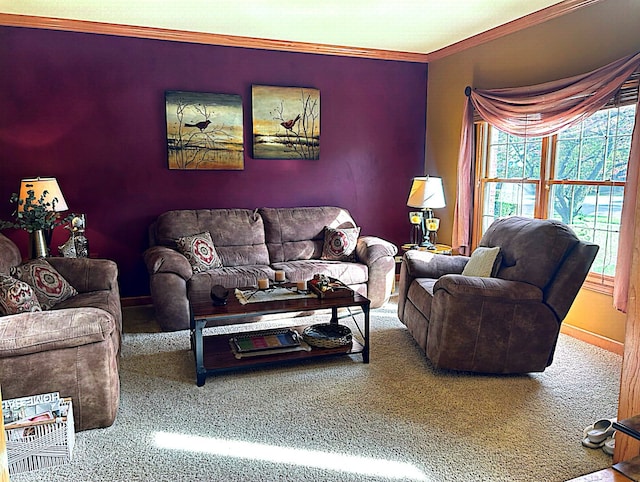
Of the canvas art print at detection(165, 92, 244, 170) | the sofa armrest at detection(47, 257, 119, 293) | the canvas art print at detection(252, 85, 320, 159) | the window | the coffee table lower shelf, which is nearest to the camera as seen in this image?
the coffee table lower shelf

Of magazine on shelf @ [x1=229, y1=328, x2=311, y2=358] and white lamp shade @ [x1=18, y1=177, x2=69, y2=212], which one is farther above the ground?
white lamp shade @ [x1=18, y1=177, x2=69, y2=212]

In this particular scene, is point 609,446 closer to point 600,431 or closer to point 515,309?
point 600,431

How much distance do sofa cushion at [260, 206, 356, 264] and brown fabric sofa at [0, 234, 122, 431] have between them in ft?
7.88

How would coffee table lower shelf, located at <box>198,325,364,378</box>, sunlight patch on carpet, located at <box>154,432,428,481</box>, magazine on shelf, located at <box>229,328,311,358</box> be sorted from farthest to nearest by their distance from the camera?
magazine on shelf, located at <box>229,328,311,358</box>
coffee table lower shelf, located at <box>198,325,364,378</box>
sunlight patch on carpet, located at <box>154,432,428,481</box>

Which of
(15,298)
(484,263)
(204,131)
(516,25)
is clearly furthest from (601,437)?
(204,131)

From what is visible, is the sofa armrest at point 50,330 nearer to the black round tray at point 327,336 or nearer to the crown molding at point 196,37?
the black round tray at point 327,336

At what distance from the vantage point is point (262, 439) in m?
2.49

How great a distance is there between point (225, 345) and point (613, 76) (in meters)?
3.25

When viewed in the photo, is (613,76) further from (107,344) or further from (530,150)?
(107,344)

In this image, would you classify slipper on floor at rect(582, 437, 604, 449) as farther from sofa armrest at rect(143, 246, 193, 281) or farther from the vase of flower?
the vase of flower

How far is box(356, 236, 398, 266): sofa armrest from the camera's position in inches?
183

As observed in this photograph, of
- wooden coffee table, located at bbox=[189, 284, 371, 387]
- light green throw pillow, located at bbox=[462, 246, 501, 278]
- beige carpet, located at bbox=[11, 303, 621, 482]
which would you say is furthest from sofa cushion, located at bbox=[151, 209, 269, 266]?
light green throw pillow, located at bbox=[462, 246, 501, 278]

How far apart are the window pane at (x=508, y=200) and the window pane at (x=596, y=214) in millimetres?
305

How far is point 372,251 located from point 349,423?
7.30ft
